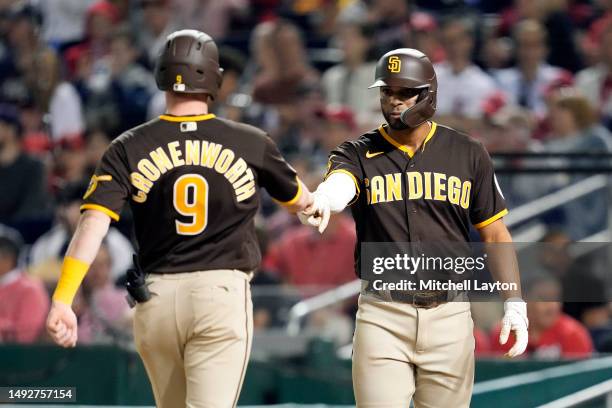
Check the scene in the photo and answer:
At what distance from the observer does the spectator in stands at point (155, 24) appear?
1314cm

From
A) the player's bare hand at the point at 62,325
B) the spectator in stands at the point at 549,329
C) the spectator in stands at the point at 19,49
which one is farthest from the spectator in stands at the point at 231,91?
the player's bare hand at the point at 62,325

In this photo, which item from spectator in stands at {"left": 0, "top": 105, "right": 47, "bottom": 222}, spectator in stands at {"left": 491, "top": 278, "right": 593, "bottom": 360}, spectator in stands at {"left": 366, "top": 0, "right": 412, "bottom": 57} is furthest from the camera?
spectator in stands at {"left": 366, "top": 0, "right": 412, "bottom": 57}

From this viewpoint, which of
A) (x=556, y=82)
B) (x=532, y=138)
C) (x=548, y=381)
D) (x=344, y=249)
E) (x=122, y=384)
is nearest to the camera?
(x=548, y=381)

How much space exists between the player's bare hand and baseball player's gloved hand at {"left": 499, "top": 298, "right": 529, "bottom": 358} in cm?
172

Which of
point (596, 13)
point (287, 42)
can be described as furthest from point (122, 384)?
point (596, 13)

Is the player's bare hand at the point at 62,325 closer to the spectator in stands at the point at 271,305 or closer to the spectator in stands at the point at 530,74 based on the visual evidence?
the spectator in stands at the point at 271,305

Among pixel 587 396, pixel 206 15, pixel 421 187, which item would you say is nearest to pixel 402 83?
pixel 421 187

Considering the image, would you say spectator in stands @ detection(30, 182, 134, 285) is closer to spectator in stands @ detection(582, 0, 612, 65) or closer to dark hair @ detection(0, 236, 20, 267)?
dark hair @ detection(0, 236, 20, 267)

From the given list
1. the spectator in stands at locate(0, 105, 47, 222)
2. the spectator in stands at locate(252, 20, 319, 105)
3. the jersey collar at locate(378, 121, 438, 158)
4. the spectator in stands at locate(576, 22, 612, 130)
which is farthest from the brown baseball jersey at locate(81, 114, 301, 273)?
the spectator in stands at locate(252, 20, 319, 105)

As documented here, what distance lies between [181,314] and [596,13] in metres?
8.58

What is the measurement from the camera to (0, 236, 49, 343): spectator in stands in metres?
Answer: 8.73

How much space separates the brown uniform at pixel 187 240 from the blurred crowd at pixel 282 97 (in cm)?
327

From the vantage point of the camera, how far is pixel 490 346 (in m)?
8.00

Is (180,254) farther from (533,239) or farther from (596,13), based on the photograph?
(596,13)
